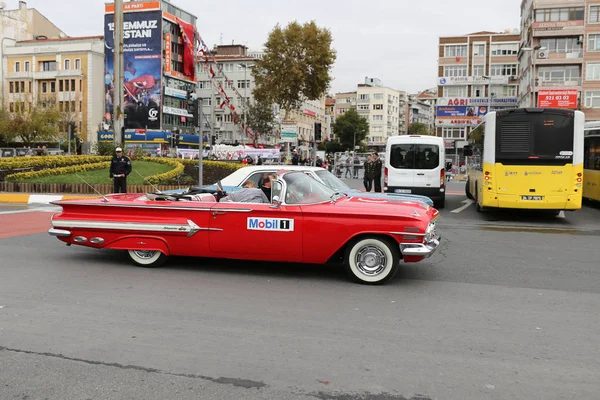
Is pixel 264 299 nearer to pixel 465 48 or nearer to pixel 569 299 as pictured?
pixel 569 299

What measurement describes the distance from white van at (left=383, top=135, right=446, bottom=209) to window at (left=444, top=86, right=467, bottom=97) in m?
69.6

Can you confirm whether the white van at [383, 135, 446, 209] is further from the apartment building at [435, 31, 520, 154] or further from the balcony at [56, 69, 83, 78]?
the balcony at [56, 69, 83, 78]

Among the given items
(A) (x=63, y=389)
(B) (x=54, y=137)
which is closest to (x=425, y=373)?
(A) (x=63, y=389)

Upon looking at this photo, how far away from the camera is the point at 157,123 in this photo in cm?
7931

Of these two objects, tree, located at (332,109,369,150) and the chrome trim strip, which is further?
tree, located at (332,109,369,150)

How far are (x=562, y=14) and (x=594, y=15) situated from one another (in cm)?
302

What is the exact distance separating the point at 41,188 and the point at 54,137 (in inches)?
2129

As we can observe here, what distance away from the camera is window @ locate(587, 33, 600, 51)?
6031cm

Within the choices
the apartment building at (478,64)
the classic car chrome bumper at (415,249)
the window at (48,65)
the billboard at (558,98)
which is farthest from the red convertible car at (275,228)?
the window at (48,65)

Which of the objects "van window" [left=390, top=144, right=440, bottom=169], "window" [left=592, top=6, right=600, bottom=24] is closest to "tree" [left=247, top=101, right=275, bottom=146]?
"window" [left=592, top=6, right=600, bottom=24]

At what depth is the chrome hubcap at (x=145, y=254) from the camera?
8195mm

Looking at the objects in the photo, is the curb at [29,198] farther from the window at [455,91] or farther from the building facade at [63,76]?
the window at [455,91]

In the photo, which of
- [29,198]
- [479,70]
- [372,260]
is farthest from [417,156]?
[479,70]

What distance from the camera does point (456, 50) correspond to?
86.6 m
